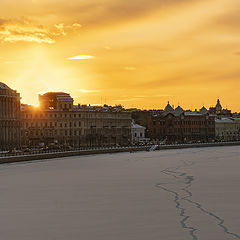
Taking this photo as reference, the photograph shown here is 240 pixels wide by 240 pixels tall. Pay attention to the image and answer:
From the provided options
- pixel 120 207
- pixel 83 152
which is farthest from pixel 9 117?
pixel 120 207

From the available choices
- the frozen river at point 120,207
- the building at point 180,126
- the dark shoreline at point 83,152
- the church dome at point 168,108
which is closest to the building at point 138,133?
the building at point 180,126

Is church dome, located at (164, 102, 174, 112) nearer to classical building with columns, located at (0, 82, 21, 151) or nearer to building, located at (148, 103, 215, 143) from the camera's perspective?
building, located at (148, 103, 215, 143)

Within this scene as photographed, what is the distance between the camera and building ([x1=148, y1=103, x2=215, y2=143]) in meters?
176

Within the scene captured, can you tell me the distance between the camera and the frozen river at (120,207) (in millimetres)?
29766

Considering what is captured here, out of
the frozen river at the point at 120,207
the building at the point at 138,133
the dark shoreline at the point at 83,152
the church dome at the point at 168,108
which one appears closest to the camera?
the frozen river at the point at 120,207

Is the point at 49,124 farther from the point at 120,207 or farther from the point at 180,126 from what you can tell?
the point at 120,207

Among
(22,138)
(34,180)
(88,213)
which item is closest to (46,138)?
(22,138)

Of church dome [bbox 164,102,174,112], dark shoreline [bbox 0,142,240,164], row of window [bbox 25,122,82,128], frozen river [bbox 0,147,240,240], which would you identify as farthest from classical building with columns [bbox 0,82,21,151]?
frozen river [bbox 0,147,240,240]

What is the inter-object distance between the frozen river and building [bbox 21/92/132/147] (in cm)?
8152

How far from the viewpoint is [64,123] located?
5714 inches

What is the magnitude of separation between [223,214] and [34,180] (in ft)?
82.6

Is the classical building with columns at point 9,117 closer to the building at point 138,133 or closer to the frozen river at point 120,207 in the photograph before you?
the building at point 138,133

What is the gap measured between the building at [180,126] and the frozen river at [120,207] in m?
114

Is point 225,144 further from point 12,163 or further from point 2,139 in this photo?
point 12,163
